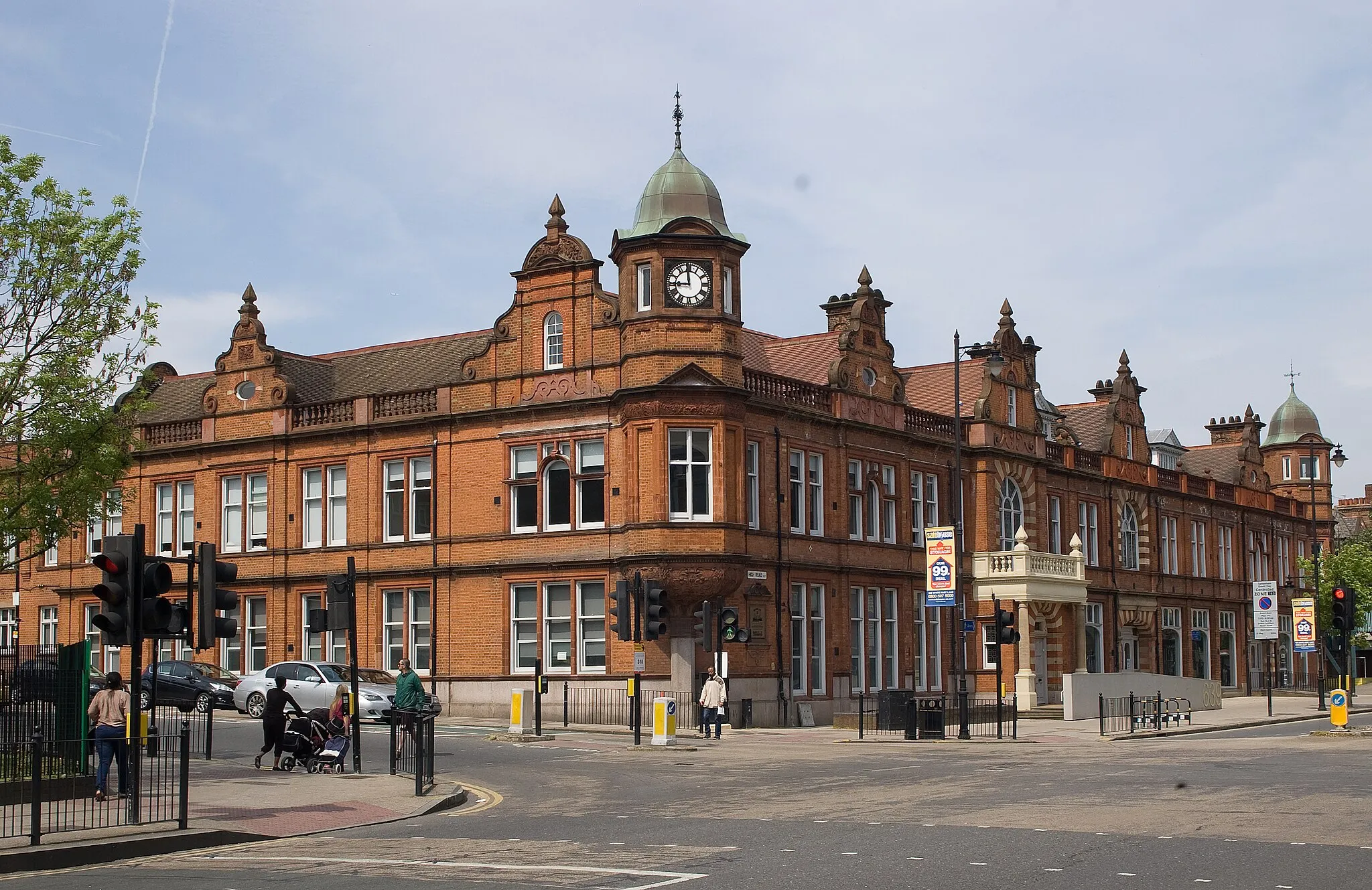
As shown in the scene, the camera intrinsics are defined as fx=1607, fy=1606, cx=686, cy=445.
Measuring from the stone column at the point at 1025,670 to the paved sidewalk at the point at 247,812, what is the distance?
99.9 ft

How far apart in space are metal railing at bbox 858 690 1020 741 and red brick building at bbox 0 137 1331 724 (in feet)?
16.9

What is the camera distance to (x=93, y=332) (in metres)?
26.4

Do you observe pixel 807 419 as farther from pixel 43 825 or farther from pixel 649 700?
pixel 43 825

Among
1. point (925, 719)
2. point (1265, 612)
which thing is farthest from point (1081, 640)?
point (925, 719)

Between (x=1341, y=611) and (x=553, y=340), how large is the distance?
Answer: 71.3 feet

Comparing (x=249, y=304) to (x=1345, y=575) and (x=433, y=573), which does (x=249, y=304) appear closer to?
A: (x=433, y=573)

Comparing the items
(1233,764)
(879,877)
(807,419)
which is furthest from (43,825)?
(807,419)

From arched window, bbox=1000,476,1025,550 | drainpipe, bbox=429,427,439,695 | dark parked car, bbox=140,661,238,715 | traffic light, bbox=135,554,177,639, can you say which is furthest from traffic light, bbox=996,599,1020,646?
traffic light, bbox=135,554,177,639

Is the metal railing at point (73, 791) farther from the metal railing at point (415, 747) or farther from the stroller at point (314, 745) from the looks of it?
the stroller at point (314, 745)


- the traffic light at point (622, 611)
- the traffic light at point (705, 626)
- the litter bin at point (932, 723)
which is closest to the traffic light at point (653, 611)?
the traffic light at point (622, 611)

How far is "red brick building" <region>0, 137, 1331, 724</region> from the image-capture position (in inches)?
1674

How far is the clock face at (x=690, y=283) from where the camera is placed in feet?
140

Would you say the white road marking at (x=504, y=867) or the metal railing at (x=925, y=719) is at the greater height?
the white road marking at (x=504, y=867)

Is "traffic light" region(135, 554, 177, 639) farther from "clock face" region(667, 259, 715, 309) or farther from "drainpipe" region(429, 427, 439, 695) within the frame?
"drainpipe" region(429, 427, 439, 695)
